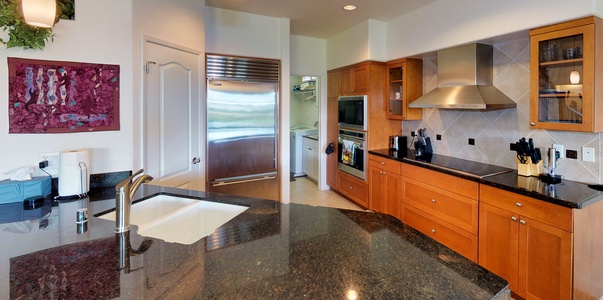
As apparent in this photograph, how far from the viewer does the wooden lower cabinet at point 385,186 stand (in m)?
3.45

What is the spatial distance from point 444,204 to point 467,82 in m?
1.21

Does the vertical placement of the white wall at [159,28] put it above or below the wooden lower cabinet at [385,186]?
above

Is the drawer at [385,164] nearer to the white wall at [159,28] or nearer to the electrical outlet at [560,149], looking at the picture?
the electrical outlet at [560,149]

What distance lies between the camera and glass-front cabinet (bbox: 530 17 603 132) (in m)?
2.05

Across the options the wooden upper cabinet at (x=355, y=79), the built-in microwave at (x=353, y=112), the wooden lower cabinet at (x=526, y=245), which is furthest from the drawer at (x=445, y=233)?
the wooden upper cabinet at (x=355, y=79)

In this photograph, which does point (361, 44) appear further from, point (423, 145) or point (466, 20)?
A: point (423, 145)

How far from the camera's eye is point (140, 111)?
2.19 metres

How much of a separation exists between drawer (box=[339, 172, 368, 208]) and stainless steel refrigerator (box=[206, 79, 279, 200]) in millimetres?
1159

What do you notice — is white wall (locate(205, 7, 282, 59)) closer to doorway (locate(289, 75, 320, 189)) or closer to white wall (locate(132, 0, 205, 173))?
white wall (locate(132, 0, 205, 173))

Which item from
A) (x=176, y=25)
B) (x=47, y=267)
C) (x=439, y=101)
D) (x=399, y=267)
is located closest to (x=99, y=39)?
(x=176, y=25)

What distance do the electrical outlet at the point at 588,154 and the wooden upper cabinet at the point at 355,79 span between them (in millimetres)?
2306

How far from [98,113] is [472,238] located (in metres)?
3.04

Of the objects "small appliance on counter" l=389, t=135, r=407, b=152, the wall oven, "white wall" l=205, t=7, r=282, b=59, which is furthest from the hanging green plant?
"small appliance on counter" l=389, t=135, r=407, b=152

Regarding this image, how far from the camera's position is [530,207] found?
80.9 inches
